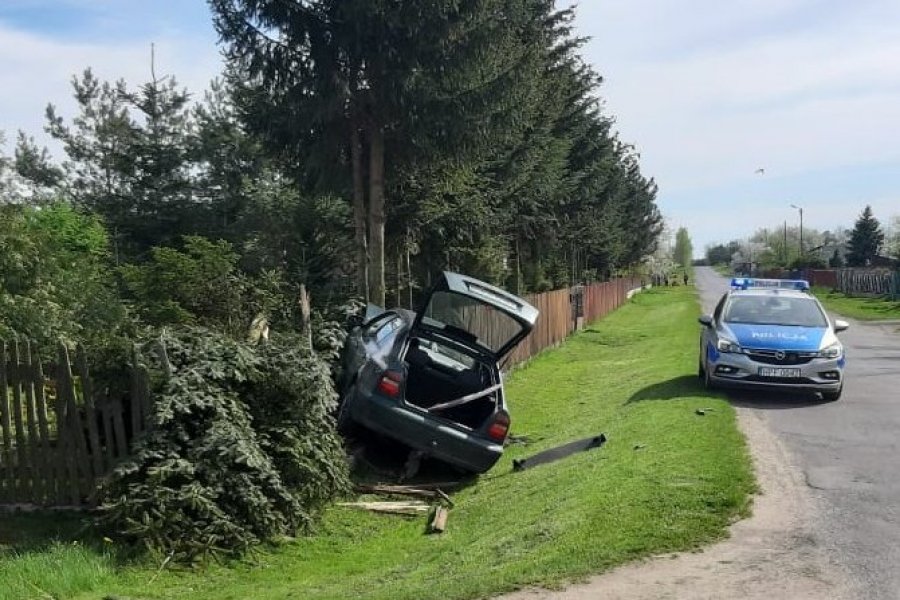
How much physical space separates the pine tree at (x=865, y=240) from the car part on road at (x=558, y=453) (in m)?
89.2

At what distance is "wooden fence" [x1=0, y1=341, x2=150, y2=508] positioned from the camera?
Result: 7.04m

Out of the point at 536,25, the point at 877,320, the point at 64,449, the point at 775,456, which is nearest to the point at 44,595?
the point at 64,449

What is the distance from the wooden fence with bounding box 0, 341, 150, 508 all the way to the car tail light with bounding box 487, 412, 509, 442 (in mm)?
3711

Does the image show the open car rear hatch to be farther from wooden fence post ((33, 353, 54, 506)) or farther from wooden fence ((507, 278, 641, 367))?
wooden fence ((507, 278, 641, 367))

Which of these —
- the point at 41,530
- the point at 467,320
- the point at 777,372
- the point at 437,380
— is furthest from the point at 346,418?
the point at 777,372

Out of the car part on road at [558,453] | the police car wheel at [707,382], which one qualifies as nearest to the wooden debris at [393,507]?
the car part on road at [558,453]

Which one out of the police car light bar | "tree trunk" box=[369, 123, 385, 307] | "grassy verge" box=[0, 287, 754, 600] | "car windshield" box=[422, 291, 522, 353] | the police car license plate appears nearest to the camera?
"grassy verge" box=[0, 287, 754, 600]

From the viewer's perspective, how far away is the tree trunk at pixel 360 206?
1471cm

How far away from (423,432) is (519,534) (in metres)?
2.70

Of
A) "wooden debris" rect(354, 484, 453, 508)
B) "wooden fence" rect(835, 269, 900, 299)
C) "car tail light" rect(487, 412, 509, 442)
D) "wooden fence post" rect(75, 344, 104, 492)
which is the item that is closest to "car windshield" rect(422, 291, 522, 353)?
"car tail light" rect(487, 412, 509, 442)

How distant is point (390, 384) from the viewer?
8.91 metres

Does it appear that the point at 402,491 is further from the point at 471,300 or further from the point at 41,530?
the point at 41,530

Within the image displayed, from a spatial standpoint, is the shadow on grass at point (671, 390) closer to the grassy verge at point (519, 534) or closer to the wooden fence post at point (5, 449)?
the grassy verge at point (519, 534)

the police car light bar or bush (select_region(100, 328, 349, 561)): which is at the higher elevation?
the police car light bar
